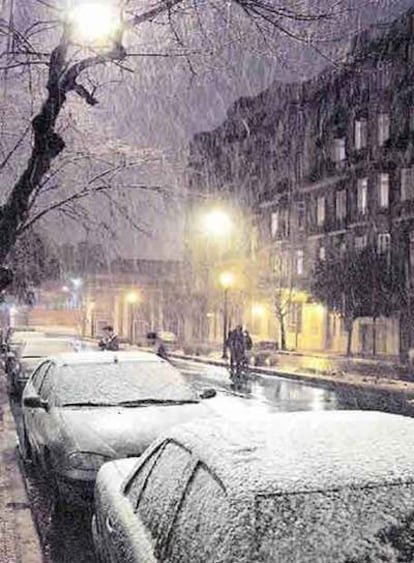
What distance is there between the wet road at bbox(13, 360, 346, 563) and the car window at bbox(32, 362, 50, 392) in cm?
111

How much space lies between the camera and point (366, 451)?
3.61 m

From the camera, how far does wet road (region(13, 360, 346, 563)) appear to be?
22.9 feet

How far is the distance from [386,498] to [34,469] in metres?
7.46

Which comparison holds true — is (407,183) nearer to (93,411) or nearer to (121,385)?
(121,385)

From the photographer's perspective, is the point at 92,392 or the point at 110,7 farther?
the point at 92,392

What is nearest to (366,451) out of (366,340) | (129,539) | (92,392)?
(129,539)

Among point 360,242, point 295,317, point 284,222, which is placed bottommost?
point 295,317

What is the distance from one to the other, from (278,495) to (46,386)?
6.85 metres

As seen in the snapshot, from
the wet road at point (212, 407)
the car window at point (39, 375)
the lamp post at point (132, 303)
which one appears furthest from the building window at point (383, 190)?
the car window at point (39, 375)

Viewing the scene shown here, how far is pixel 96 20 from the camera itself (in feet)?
24.4

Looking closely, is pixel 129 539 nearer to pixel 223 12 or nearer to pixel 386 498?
pixel 386 498

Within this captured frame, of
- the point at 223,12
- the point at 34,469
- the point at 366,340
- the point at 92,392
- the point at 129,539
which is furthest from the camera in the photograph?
the point at 366,340

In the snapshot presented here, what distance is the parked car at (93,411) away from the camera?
24.8 feet

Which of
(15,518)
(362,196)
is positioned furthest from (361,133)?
(15,518)
